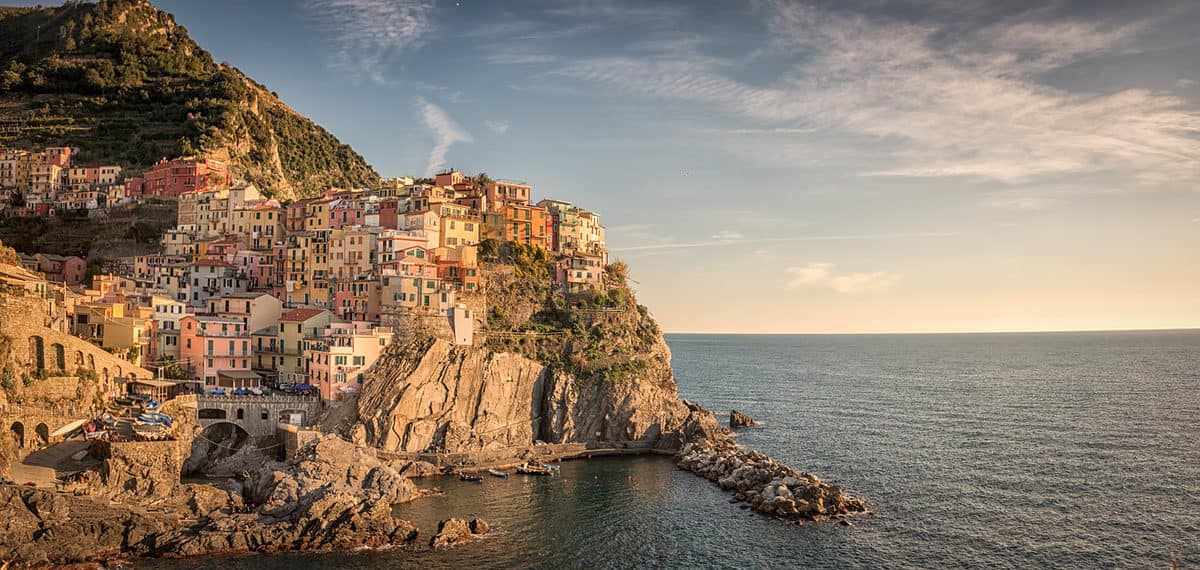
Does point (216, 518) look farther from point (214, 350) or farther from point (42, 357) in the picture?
point (214, 350)

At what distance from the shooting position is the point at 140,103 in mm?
117688

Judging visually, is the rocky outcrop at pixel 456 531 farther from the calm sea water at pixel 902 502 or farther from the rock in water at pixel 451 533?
the calm sea water at pixel 902 502

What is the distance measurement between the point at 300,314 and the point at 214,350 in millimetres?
7185

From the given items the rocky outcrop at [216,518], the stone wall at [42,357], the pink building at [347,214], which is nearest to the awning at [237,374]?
the stone wall at [42,357]

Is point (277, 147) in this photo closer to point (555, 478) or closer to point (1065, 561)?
point (555, 478)

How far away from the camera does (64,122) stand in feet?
367

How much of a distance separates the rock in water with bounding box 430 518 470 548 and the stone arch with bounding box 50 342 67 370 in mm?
A: 29093

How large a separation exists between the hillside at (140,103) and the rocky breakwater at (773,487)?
73.2 m

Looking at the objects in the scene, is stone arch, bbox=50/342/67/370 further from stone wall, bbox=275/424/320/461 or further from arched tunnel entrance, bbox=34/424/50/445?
stone wall, bbox=275/424/320/461

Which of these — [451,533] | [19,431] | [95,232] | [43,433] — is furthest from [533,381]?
[95,232]

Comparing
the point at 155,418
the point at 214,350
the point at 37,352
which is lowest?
the point at 155,418

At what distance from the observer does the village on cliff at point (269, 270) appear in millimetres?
63719

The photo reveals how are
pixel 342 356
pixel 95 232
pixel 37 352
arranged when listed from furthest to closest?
pixel 95 232 → pixel 342 356 → pixel 37 352

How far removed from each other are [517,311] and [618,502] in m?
25.9
